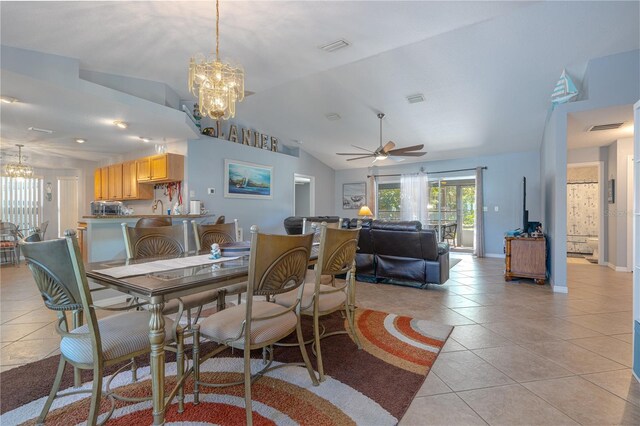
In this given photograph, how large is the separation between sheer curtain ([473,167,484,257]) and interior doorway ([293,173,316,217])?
4.40 metres

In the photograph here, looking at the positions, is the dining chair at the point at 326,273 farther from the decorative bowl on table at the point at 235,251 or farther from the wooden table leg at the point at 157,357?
the wooden table leg at the point at 157,357

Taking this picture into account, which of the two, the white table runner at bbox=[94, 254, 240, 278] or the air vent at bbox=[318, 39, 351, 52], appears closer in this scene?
the white table runner at bbox=[94, 254, 240, 278]

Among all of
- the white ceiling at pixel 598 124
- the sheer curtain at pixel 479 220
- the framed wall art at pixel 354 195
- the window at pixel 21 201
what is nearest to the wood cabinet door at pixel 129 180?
the window at pixel 21 201

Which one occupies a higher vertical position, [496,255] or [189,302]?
[189,302]

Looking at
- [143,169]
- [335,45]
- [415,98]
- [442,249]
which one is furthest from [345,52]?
[143,169]

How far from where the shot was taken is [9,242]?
595 cm

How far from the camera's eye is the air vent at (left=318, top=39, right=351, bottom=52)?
3.54 metres

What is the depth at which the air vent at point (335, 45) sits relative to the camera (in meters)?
3.54

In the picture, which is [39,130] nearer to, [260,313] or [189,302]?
[189,302]

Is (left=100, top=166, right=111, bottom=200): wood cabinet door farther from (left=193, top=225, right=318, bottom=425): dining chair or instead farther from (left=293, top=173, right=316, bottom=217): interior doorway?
(left=193, top=225, right=318, bottom=425): dining chair

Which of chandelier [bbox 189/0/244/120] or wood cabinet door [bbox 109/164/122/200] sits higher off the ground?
chandelier [bbox 189/0/244/120]

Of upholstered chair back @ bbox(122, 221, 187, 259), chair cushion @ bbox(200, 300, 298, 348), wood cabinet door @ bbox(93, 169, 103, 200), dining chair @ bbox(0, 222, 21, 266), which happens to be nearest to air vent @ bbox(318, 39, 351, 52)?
upholstered chair back @ bbox(122, 221, 187, 259)

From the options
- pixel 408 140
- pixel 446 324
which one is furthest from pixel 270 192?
pixel 446 324

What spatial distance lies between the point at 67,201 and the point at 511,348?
971 cm
